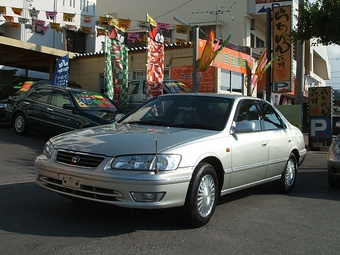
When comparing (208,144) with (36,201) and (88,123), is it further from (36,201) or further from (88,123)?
(88,123)

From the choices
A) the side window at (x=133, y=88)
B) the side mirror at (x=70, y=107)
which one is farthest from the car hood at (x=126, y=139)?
the side window at (x=133, y=88)

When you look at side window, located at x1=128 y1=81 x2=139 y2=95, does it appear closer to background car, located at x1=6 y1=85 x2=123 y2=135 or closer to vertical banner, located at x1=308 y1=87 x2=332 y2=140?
background car, located at x1=6 y1=85 x2=123 y2=135

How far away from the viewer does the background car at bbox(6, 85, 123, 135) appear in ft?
33.1

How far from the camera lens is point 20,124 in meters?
11.7

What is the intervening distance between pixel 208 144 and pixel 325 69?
44.3 meters

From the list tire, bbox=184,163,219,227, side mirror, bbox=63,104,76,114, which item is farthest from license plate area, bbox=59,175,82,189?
side mirror, bbox=63,104,76,114

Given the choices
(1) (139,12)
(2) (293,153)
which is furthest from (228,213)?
(1) (139,12)

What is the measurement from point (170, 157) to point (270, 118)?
2904 millimetres

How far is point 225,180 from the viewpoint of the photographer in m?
4.95

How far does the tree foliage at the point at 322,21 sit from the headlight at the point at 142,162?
9.27 m

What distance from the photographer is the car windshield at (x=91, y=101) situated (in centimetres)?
1046

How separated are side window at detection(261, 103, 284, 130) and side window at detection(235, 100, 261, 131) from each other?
225mm

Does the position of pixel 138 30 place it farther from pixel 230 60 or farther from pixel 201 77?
pixel 201 77

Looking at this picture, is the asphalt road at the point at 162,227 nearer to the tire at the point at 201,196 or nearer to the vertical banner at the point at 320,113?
the tire at the point at 201,196
